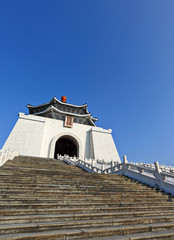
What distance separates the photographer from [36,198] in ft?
11.7

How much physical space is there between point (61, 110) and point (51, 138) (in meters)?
8.74

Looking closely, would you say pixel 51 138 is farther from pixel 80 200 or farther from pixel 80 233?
pixel 80 233

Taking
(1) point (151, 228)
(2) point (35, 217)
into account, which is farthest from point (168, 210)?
(2) point (35, 217)

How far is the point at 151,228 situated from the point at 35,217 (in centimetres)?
262

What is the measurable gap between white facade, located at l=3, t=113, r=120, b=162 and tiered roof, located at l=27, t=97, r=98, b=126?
2009 millimetres

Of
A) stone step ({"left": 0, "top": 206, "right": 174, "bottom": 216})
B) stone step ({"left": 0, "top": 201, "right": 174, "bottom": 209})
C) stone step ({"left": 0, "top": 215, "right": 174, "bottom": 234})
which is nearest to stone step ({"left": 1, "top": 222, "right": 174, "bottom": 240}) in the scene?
A: stone step ({"left": 0, "top": 215, "right": 174, "bottom": 234})

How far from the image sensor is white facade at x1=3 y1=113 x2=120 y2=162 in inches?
688

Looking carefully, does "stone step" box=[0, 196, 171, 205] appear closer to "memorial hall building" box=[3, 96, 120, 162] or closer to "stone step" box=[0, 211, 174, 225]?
"stone step" box=[0, 211, 174, 225]

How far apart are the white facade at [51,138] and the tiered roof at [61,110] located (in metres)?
2.01

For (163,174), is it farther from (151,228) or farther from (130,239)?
(130,239)

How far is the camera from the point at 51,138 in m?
20.2

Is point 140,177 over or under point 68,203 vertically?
over

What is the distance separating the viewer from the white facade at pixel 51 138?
17467 mm

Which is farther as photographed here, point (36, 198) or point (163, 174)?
point (163, 174)
